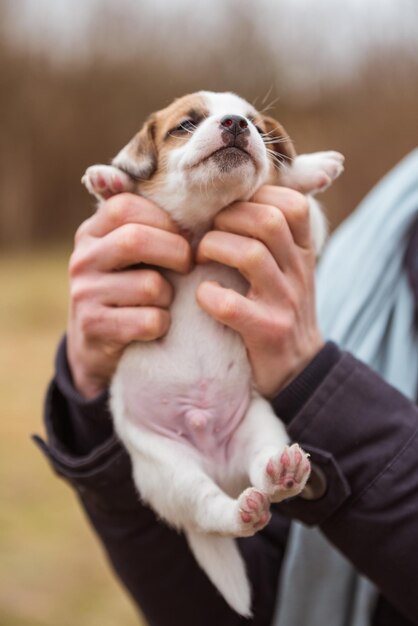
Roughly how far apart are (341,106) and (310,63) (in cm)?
34

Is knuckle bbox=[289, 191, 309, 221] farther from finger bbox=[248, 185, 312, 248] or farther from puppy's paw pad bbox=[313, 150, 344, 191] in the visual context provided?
puppy's paw pad bbox=[313, 150, 344, 191]

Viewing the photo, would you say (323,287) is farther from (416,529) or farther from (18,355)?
(18,355)

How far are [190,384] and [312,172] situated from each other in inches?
16.2

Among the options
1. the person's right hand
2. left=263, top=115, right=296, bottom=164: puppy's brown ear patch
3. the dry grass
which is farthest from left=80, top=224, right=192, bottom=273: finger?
the dry grass

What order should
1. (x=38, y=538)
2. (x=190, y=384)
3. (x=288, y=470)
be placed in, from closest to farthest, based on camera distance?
(x=288, y=470), (x=190, y=384), (x=38, y=538)

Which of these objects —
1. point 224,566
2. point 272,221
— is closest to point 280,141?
point 272,221

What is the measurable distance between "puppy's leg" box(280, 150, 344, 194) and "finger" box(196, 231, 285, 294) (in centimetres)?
21

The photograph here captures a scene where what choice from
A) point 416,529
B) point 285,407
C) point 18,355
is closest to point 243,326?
point 285,407

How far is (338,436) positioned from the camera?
1036 mm

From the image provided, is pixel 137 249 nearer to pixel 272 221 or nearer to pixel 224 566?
pixel 272 221

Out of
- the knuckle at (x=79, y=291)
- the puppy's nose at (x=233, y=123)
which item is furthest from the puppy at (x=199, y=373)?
the knuckle at (x=79, y=291)

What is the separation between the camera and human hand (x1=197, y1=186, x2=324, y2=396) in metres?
1.05

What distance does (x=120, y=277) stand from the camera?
→ 1.09 m

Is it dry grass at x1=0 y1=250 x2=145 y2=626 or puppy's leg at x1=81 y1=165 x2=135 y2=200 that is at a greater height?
puppy's leg at x1=81 y1=165 x2=135 y2=200
